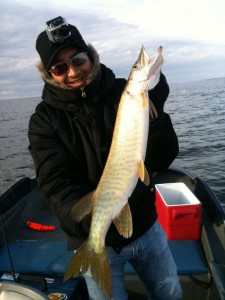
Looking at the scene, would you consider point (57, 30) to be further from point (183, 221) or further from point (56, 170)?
point (183, 221)

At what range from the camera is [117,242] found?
9.18 feet

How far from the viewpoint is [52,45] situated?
263cm

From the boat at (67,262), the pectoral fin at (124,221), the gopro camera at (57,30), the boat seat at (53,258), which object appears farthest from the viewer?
the boat seat at (53,258)

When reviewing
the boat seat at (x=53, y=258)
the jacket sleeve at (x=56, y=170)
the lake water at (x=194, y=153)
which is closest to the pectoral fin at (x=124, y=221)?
the jacket sleeve at (x=56, y=170)

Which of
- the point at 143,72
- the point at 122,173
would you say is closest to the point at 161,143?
the point at 122,173

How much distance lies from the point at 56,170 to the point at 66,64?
3.03ft

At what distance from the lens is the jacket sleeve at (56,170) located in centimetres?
271

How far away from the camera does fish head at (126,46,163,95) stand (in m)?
2.22

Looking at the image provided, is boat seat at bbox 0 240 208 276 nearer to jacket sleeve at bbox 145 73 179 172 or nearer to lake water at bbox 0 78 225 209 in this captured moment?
jacket sleeve at bbox 145 73 179 172

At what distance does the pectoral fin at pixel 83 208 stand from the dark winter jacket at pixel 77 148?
121 millimetres

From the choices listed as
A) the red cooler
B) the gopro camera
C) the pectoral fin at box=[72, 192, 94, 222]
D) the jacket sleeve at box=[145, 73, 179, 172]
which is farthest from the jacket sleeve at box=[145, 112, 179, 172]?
the red cooler

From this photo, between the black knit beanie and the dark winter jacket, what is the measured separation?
15cm

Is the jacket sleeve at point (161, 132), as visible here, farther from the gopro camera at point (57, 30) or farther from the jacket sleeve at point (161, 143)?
the gopro camera at point (57, 30)

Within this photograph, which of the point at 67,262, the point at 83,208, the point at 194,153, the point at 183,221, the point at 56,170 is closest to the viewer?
the point at 83,208
